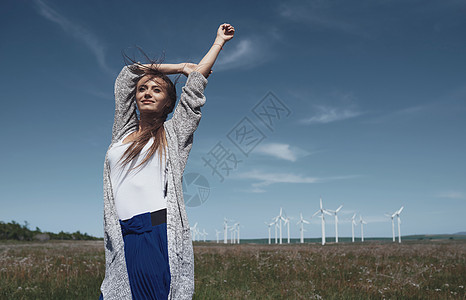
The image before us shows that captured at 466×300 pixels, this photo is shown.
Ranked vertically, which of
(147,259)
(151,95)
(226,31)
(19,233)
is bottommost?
(19,233)

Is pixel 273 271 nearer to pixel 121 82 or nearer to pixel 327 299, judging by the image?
pixel 327 299

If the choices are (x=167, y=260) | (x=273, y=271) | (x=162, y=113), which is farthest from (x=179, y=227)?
(x=273, y=271)

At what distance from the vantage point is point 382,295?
18.5ft

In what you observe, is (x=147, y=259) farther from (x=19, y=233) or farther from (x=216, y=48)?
(x=19, y=233)

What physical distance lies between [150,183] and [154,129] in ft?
1.28

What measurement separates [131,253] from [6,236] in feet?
142

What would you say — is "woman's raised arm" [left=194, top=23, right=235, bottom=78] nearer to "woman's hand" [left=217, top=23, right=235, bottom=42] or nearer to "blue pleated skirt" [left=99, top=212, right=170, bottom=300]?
"woman's hand" [left=217, top=23, right=235, bottom=42]

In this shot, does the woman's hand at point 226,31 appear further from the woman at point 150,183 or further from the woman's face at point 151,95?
the woman's face at point 151,95

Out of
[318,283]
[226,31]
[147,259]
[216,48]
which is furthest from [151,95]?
[318,283]

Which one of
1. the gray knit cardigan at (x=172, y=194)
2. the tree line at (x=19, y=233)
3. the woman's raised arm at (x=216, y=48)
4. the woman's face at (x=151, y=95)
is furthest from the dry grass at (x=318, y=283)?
the tree line at (x=19, y=233)

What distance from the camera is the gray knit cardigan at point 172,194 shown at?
191 centimetres

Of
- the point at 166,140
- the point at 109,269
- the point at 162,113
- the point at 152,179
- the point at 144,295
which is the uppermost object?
the point at 162,113

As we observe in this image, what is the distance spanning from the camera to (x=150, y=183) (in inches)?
80.9

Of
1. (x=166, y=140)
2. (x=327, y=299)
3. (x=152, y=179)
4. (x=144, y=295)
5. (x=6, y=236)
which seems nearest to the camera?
(x=144, y=295)
